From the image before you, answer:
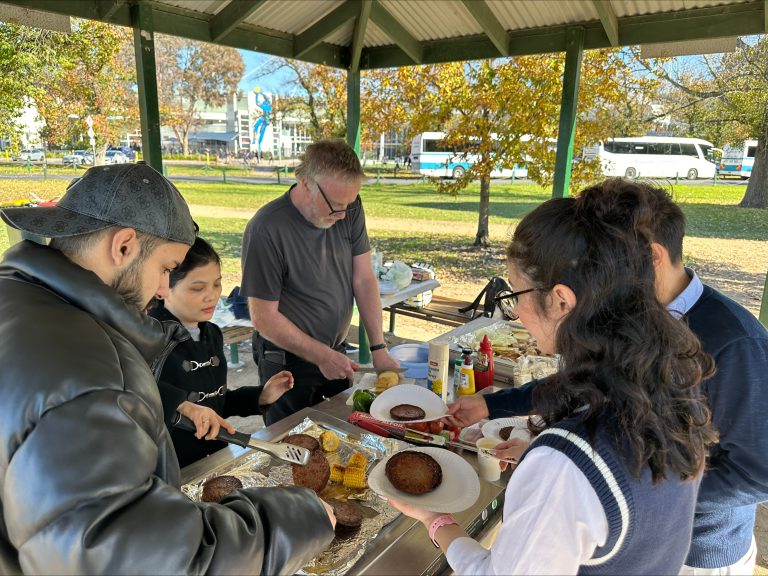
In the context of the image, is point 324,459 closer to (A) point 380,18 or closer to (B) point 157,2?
(B) point 157,2

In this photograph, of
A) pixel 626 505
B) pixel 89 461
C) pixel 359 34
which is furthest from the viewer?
pixel 359 34

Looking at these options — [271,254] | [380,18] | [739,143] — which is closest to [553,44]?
[380,18]

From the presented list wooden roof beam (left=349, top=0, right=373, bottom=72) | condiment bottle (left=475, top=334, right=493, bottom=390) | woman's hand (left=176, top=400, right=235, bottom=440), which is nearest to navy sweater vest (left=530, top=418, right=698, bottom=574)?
woman's hand (left=176, top=400, right=235, bottom=440)

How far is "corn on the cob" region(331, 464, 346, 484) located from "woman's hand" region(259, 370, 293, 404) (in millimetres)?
641

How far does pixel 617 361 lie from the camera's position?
962 millimetres

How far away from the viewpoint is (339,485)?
1.51 meters

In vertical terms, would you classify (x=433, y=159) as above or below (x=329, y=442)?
above

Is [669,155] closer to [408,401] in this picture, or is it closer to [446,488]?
[408,401]

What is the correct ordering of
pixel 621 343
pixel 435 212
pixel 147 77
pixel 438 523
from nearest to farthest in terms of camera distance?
pixel 621 343, pixel 438 523, pixel 147 77, pixel 435 212

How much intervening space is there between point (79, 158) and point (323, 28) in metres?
6.34

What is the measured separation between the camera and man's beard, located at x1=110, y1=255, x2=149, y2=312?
105 centimetres

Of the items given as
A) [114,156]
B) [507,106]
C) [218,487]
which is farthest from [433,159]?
[218,487]

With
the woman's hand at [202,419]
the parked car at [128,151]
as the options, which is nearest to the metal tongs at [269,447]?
the woman's hand at [202,419]

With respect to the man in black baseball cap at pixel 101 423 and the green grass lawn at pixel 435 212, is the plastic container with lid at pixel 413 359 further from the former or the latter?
the green grass lawn at pixel 435 212
